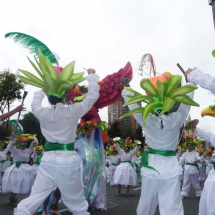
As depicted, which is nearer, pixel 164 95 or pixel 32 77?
pixel 164 95

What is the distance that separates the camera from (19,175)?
7281mm

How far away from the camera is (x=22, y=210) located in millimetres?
3578

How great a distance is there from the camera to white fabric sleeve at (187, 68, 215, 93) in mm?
3378

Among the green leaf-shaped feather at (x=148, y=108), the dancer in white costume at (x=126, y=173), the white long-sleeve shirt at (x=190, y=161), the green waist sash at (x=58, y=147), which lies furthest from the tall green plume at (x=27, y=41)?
the white long-sleeve shirt at (x=190, y=161)

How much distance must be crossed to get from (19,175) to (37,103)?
139 inches

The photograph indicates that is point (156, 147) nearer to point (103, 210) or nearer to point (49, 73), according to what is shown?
point (49, 73)

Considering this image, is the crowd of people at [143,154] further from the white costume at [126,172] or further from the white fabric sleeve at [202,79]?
the white costume at [126,172]

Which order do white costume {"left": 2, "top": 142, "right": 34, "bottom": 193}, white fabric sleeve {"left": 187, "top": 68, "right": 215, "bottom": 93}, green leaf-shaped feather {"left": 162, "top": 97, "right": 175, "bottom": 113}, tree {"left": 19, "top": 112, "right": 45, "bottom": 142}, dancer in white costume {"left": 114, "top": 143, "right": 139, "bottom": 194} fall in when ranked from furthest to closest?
tree {"left": 19, "top": 112, "right": 45, "bottom": 142}, dancer in white costume {"left": 114, "top": 143, "right": 139, "bottom": 194}, white costume {"left": 2, "top": 142, "right": 34, "bottom": 193}, green leaf-shaped feather {"left": 162, "top": 97, "right": 175, "bottom": 113}, white fabric sleeve {"left": 187, "top": 68, "right": 215, "bottom": 93}

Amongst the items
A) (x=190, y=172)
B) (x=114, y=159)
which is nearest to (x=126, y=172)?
(x=190, y=172)

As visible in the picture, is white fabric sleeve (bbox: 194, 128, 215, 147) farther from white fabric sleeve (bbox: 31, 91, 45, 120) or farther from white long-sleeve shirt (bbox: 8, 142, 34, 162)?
white long-sleeve shirt (bbox: 8, 142, 34, 162)

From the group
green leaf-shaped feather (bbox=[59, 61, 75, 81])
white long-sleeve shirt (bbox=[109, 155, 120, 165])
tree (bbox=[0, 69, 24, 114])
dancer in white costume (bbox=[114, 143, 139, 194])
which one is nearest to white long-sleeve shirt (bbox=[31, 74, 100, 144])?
green leaf-shaped feather (bbox=[59, 61, 75, 81])

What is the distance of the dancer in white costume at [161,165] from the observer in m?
3.46

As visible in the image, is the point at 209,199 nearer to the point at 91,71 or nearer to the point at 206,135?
the point at 206,135

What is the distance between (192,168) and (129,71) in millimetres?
5077
